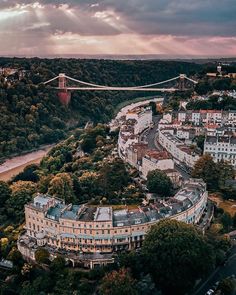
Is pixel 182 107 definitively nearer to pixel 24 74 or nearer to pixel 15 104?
pixel 15 104

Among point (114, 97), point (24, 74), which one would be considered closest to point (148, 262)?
point (24, 74)

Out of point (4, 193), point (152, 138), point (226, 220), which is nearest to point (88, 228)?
point (226, 220)

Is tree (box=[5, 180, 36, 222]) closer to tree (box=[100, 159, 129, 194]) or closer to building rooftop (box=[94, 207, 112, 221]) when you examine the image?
tree (box=[100, 159, 129, 194])

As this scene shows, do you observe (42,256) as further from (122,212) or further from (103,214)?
(122,212)

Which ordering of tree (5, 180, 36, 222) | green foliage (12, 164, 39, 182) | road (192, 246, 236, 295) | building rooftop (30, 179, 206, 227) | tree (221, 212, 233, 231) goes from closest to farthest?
1. road (192, 246, 236, 295)
2. building rooftop (30, 179, 206, 227)
3. tree (221, 212, 233, 231)
4. tree (5, 180, 36, 222)
5. green foliage (12, 164, 39, 182)

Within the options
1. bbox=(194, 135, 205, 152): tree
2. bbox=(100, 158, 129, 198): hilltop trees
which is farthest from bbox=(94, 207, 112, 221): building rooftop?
bbox=(194, 135, 205, 152): tree

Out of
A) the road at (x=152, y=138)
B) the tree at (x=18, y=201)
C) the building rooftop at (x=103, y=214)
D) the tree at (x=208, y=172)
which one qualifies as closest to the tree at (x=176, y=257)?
the building rooftop at (x=103, y=214)
